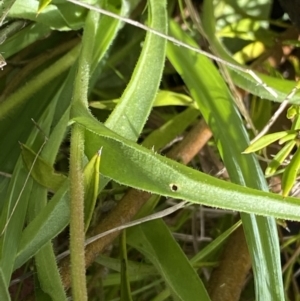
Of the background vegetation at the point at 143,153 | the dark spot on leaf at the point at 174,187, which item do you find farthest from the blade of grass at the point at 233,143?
the dark spot on leaf at the point at 174,187

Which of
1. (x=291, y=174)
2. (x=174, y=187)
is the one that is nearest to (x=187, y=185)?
(x=174, y=187)

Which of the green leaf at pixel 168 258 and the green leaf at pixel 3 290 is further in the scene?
the green leaf at pixel 168 258

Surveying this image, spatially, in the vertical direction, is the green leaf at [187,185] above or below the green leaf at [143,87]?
below

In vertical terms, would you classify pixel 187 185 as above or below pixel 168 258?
above

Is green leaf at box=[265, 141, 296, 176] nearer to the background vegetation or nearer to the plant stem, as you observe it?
the background vegetation

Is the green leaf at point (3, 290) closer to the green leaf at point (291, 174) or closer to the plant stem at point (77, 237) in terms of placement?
the plant stem at point (77, 237)

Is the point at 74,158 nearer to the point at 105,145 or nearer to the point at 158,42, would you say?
the point at 105,145

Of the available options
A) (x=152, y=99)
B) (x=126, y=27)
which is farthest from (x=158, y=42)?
(x=126, y=27)

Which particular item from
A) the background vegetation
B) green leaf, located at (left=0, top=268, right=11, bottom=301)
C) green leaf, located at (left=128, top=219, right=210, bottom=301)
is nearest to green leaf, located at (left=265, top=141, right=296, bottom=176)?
the background vegetation

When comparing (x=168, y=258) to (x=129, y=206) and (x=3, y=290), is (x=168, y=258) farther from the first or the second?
(x=3, y=290)
